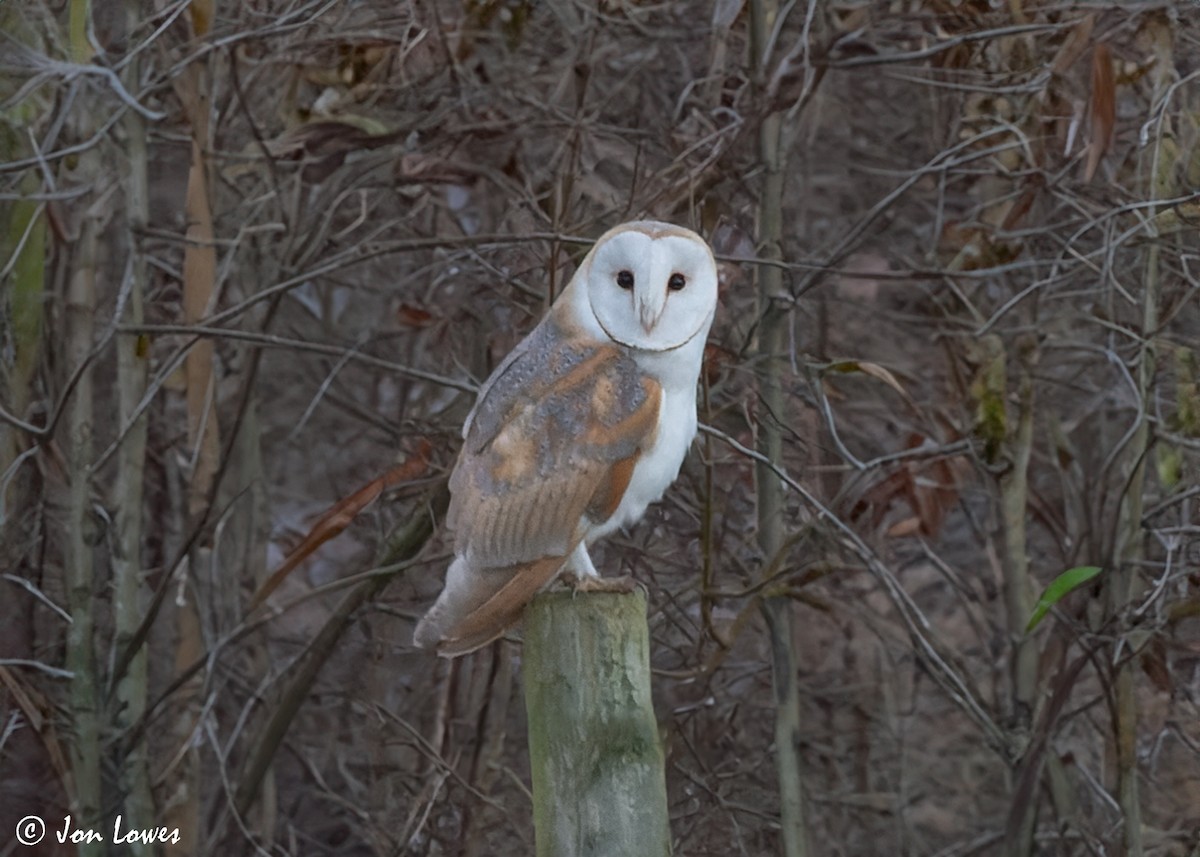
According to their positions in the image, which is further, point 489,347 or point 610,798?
point 489,347

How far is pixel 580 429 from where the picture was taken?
278cm

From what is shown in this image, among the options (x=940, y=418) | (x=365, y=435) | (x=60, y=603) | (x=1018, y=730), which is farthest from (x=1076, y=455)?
(x=60, y=603)

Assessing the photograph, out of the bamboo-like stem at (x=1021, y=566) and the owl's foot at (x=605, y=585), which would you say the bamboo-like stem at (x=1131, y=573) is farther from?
the owl's foot at (x=605, y=585)

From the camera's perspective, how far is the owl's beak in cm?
272

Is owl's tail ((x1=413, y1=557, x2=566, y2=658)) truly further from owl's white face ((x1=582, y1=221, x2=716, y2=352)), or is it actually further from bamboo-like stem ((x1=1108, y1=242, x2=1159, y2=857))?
bamboo-like stem ((x1=1108, y1=242, x2=1159, y2=857))

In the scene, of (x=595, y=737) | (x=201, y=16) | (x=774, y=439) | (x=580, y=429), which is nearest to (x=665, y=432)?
(x=580, y=429)

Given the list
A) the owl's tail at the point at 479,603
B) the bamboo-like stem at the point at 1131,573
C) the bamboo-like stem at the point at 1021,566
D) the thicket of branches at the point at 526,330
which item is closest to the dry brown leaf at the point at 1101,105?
the thicket of branches at the point at 526,330

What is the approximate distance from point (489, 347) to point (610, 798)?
83.8 inches

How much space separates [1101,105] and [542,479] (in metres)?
1.88

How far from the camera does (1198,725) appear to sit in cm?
418

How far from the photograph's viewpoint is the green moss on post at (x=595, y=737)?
231cm

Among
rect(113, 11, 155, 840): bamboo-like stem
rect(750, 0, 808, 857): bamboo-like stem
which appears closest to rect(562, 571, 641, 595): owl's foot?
rect(750, 0, 808, 857): bamboo-like stem

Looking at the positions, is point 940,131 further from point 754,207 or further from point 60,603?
point 60,603

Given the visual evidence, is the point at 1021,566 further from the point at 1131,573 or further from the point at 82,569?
the point at 82,569
